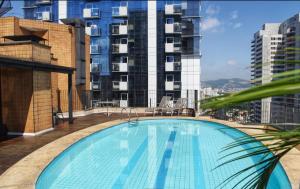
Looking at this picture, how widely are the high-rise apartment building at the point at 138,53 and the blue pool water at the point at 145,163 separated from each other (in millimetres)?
19845

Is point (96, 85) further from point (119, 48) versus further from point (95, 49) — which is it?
point (119, 48)

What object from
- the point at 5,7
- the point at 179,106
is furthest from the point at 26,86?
the point at 179,106

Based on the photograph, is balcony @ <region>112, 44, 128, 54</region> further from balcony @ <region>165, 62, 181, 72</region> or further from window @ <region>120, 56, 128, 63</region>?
balcony @ <region>165, 62, 181, 72</region>

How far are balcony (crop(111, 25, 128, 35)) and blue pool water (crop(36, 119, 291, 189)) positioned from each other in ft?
75.1

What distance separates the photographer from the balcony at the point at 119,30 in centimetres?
3459

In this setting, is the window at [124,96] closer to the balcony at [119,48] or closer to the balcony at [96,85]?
the balcony at [96,85]

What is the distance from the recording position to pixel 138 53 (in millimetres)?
34406

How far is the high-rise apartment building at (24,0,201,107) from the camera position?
33500 mm

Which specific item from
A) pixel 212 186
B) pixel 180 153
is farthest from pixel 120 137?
pixel 212 186

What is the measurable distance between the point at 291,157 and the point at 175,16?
2943 cm

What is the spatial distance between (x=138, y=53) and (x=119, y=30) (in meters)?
3.85

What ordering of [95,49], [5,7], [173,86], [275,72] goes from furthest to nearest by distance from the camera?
[95,49] < [173,86] < [5,7] < [275,72]

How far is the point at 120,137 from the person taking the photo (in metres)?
12.5

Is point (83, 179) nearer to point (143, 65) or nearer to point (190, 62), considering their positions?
point (143, 65)
